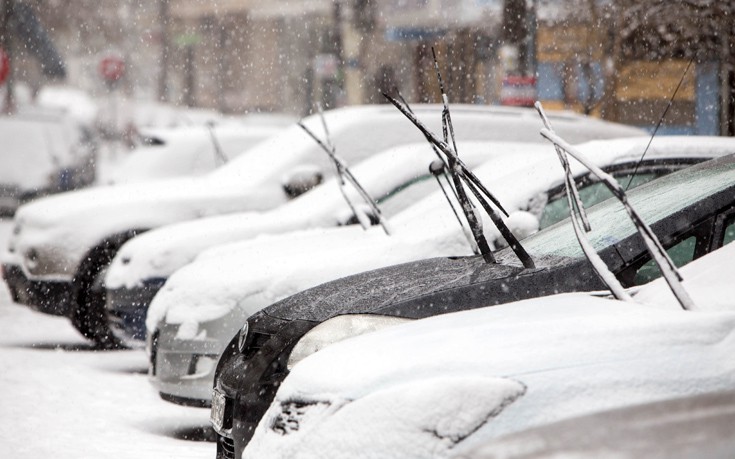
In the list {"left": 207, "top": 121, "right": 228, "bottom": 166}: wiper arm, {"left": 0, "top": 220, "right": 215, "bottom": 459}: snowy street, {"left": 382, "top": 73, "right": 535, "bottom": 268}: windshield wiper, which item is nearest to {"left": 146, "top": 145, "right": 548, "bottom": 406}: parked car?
{"left": 0, "top": 220, "right": 215, "bottom": 459}: snowy street

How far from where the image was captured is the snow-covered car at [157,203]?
9781 millimetres

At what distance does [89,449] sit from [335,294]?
Answer: 6.30 ft

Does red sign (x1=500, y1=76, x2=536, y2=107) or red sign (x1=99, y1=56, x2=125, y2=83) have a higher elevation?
red sign (x1=500, y1=76, x2=536, y2=107)

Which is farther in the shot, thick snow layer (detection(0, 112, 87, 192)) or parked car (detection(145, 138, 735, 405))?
thick snow layer (detection(0, 112, 87, 192))

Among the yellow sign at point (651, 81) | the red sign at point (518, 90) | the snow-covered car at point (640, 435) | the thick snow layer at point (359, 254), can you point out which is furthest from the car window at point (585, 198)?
the yellow sign at point (651, 81)

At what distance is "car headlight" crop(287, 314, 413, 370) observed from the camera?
4.51 m

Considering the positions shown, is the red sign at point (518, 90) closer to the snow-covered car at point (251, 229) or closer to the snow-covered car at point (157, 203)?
the snow-covered car at point (157, 203)

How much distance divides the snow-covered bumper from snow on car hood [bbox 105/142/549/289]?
1.85 meters

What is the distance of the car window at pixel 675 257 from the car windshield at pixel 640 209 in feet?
0.43

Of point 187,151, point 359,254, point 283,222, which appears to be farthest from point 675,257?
point 187,151

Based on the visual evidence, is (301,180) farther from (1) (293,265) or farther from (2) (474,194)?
(2) (474,194)

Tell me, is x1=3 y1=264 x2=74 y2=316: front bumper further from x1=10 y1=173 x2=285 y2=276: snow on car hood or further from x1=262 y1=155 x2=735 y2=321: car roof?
x1=262 y1=155 x2=735 y2=321: car roof

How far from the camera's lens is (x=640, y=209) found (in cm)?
495

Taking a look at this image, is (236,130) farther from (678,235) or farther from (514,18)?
(678,235)
